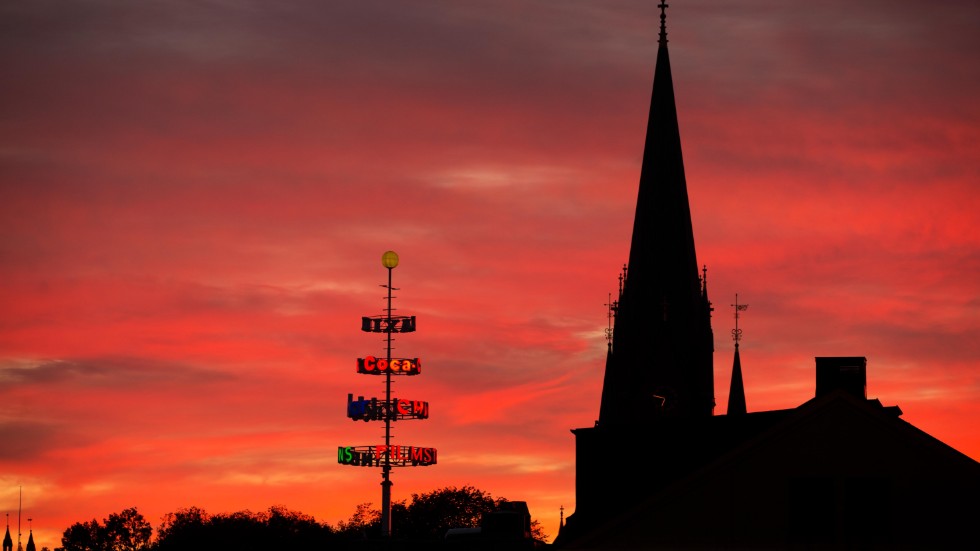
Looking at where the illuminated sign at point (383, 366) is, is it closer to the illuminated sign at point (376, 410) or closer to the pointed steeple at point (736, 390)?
the illuminated sign at point (376, 410)

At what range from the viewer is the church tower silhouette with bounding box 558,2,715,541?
14725 centimetres

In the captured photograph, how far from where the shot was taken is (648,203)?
15475cm

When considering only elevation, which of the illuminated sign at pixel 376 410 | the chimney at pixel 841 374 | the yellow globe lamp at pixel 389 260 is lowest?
the chimney at pixel 841 374

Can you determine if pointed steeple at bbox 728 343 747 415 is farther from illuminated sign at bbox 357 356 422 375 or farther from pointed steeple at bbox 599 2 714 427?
illuminated sign at bbox 357 356 422 375

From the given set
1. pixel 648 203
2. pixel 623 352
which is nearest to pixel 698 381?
pixel 623 352

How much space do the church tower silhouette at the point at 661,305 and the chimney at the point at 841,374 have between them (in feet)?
257

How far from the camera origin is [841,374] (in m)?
59.8

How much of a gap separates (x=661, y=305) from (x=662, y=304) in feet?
0.58

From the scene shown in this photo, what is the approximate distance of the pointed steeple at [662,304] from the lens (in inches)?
5797

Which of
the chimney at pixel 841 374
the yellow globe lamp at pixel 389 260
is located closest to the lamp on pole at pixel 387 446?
the yellow globe lamp at pixel 389 260

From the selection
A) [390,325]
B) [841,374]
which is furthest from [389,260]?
[841,374]

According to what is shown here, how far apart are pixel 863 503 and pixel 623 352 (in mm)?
97501

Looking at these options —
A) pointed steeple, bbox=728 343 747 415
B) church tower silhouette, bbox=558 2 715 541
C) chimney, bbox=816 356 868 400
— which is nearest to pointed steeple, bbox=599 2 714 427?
church tower silhouette, bbox=558 2 715 541

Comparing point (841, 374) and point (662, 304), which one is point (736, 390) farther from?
point (841, 374)
